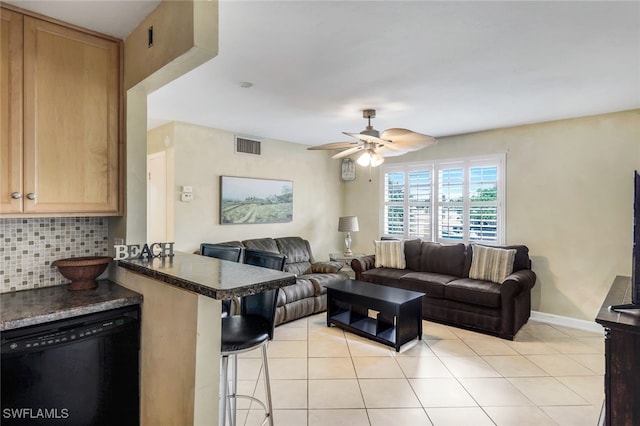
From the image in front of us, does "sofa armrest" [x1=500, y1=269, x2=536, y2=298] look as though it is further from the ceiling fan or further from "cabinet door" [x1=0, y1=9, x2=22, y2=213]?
"cabinet door" [x1=0, y1=9, x2=22, y2=213]

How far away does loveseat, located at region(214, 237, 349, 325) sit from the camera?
3912 mm

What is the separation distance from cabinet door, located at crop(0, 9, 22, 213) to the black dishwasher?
0.68m

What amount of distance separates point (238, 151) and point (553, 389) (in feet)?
14.2

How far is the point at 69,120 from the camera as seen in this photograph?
1.80 meters

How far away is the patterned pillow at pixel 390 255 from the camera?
4758 millimetres

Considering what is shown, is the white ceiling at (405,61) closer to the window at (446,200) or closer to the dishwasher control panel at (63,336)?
the window at (446,200)

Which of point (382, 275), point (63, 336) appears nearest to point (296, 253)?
point (382, 275)

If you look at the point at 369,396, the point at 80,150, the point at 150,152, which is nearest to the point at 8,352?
the point at 80,150

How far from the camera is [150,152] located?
4.64 metres

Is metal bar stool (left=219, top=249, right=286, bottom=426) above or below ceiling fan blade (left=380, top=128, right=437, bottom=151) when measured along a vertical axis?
below

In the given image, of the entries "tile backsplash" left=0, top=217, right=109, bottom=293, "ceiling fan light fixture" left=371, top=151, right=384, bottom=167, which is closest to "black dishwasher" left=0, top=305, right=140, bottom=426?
"tile backsplash" left=0, top=217, right=109, bottom=293

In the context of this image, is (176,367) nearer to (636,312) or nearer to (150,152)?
(636,312)

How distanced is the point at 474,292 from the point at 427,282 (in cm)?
56

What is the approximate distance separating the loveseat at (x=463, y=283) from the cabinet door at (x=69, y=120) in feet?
11.3
